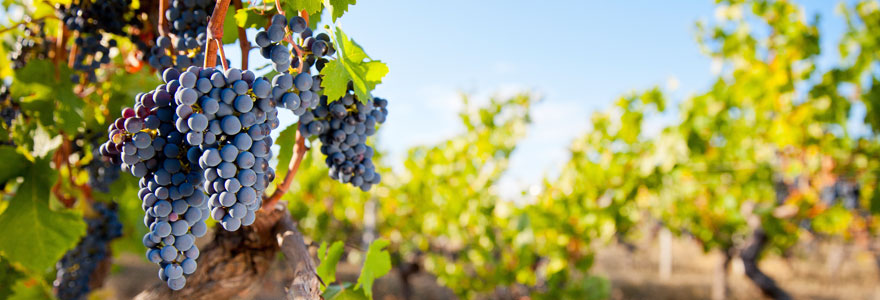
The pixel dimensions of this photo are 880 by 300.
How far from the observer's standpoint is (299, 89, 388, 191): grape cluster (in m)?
1.05

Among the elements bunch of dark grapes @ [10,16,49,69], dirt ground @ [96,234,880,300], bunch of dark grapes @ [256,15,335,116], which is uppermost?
bunch of dark grapes @ [10,16,49,69]

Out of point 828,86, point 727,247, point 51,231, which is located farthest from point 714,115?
point 727,247

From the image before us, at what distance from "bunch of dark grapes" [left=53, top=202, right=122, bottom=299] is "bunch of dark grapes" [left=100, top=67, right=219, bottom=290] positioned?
1.36m

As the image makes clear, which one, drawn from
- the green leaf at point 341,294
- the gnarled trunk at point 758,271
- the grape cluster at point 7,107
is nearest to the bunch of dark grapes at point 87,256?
the grape cluster at point 7,107

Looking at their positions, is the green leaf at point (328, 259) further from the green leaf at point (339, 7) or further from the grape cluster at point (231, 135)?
the green leaf at point (339, 7)

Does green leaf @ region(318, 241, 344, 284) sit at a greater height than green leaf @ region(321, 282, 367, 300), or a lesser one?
greater

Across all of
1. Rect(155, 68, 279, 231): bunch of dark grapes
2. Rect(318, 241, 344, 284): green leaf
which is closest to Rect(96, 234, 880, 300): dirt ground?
Rect(318, 241, 344, 284): green leaf

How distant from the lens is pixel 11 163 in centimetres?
137

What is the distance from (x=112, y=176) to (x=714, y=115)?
4362 mm

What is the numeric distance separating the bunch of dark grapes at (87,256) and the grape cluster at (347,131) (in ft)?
4.36

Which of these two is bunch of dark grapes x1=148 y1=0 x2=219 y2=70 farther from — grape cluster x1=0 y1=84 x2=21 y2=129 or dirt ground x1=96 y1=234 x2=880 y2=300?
dirt ground x1=96 y1=234 x2=880 y2=300

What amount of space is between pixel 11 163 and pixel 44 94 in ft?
0.70

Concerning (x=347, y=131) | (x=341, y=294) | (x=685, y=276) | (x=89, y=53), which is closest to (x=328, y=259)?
(x=341, y=294)

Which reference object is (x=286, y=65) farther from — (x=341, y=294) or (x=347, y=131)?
(x=341, y=294)
